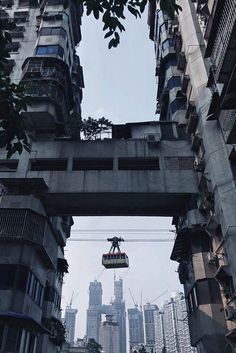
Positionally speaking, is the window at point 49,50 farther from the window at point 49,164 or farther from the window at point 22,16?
the window at point 49,164

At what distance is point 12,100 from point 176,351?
99684 millimetres

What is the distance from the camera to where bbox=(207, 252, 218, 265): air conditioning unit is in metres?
24.4

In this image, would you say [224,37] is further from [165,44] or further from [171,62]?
[165,44]

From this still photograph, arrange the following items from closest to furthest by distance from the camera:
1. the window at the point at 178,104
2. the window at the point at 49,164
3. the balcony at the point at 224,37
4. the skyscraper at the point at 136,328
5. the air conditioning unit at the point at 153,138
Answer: the balcony at the point at 224,37 < the window at the point at 49,164 < the air conditioning unit at the point at 153,138 < the window at the point at 178,104 < the skyscraper at the point at 136,328

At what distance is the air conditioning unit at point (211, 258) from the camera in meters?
24.4

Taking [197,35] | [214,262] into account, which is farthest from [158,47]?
[214,262]

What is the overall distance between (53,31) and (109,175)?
22691 mm

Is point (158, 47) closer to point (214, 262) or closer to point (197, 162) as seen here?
point (197, 162)

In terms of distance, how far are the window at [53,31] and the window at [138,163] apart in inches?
801

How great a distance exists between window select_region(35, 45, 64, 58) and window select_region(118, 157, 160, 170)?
16364mm

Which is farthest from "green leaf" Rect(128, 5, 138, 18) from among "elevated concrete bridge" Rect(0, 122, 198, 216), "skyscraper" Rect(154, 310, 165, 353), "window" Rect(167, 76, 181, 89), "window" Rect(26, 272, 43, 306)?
"skyscraper" Rect(154, 310, 165, 353)

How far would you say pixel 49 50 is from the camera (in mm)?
37781

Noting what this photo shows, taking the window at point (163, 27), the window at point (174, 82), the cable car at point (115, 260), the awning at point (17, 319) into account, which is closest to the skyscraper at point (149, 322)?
the cable car at point (115, 260)

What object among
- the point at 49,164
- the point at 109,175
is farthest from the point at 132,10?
the point at 49,164
